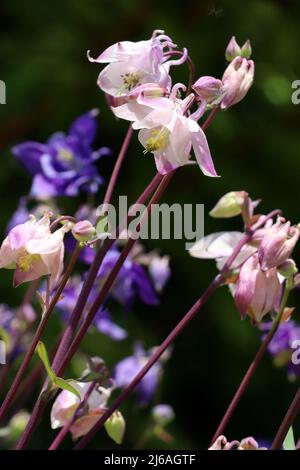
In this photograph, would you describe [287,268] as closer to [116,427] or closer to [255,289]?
[255,289]

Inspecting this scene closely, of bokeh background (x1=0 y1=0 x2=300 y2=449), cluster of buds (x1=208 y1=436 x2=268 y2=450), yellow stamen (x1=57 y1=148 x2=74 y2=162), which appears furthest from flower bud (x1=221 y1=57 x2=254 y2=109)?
bokeh background (x1=0 y1=0 x2=300 y2=449)

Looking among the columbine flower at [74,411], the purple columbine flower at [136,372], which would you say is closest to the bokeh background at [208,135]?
the purple columbine flower at [136,372]

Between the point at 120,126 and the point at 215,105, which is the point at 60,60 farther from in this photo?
the point at 215,105

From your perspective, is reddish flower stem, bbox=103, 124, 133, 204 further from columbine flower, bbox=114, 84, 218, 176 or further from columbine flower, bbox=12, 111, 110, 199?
columbine flower, bbox=12, 111, 110, 199

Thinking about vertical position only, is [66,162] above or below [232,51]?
below

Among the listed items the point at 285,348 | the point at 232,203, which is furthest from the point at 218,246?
the point at 285,348

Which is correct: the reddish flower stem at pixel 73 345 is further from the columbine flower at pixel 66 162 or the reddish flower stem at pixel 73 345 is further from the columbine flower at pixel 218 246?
the columbine flower at pixel 66 162
